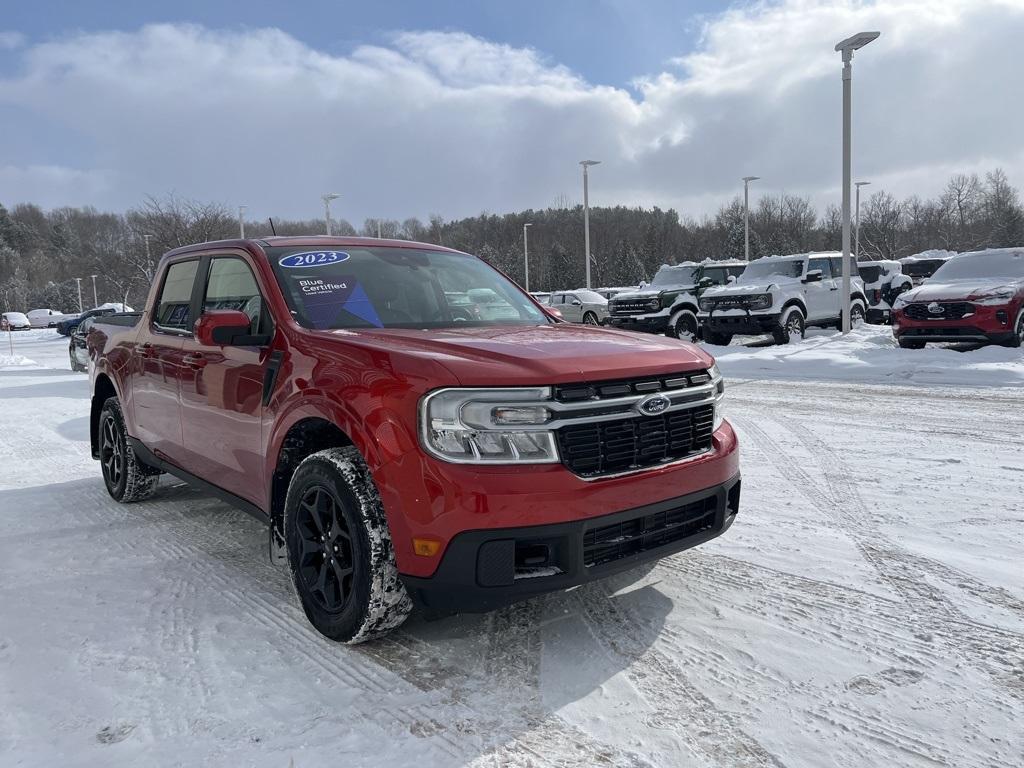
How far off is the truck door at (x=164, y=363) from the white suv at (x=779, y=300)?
1339 centimetres

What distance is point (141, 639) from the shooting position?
3.27 metres

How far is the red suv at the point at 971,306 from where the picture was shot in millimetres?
12086

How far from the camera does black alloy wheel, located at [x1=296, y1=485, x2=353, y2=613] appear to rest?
122 inches

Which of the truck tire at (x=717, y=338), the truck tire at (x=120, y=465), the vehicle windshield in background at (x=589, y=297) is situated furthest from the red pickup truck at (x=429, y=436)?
the vehicle windshield in background at (x=589, y=297)

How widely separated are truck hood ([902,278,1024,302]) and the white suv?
3125mm

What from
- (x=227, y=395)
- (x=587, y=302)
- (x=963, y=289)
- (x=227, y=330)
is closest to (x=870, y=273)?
(x=587, y=302)

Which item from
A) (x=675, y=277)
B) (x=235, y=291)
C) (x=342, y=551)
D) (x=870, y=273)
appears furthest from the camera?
(x=870, y=273)

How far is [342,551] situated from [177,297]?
259 cm

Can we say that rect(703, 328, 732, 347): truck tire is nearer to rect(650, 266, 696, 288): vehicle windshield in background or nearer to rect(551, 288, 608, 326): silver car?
rect(650, 266, 696, 288): vehicle windshield in background

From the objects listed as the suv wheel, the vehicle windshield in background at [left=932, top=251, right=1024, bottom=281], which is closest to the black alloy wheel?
the vehicle windshield in background at [left=932, top=251, right=1024, bottom=281]

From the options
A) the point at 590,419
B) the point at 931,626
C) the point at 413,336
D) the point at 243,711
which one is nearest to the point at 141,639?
the point at 243,711

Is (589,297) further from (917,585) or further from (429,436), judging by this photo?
(429,436)

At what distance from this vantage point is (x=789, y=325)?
53.8ft

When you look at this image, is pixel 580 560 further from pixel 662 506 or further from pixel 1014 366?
pixel 1014 366
